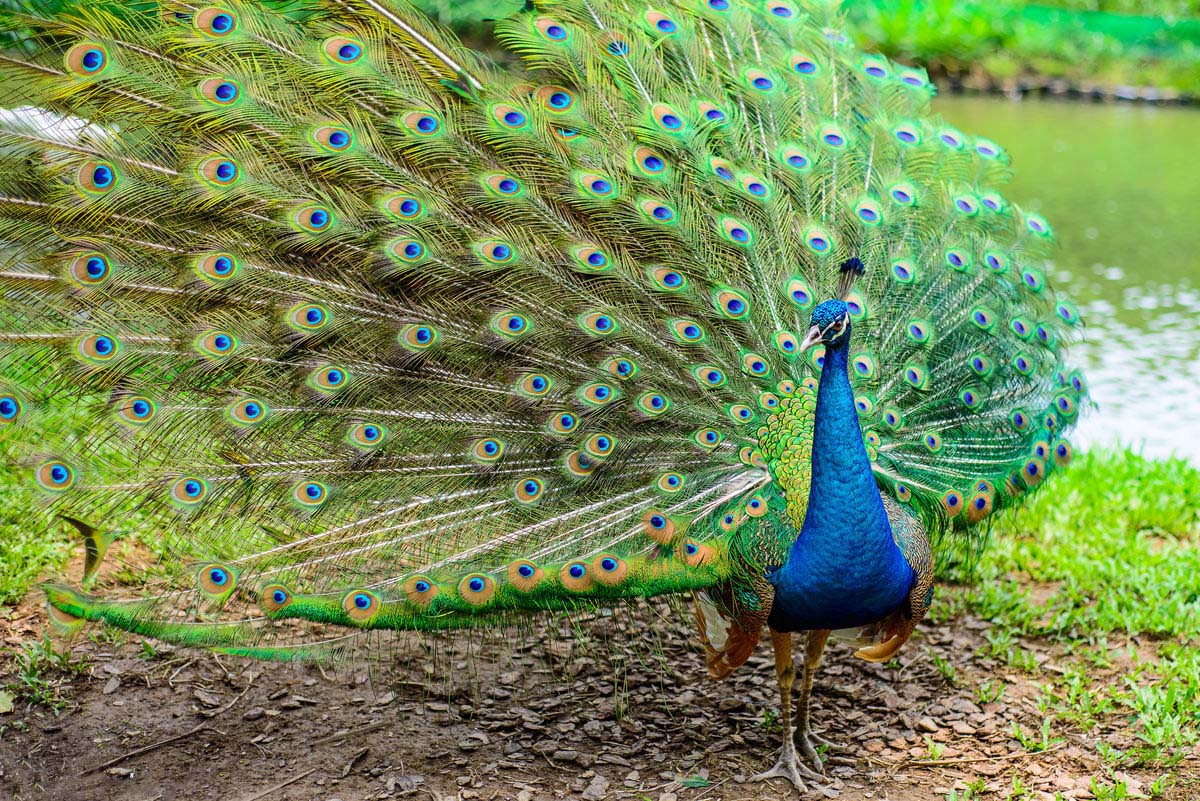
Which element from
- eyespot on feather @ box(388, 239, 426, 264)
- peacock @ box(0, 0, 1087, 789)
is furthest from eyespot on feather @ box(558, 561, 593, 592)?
eyespot on feather @ box(388, 239, 426, 264)

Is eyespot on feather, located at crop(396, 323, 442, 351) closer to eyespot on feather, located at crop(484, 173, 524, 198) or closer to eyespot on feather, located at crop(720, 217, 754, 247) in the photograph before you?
eyespot on feather, located at crop(484, 173, 524, 198)

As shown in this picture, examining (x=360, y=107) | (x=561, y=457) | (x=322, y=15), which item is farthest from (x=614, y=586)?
(x=322, y=15)

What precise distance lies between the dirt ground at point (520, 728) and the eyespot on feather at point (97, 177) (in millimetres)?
1580

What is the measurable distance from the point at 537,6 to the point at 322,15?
74cm

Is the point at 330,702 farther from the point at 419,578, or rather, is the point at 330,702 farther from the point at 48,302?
the point at 48,302

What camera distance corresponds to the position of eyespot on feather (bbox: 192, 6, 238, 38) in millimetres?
3256

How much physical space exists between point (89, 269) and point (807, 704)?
2596 mm

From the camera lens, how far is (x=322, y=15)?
3439mm

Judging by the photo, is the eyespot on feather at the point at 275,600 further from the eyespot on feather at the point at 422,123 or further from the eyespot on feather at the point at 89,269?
the eyespot on feather at the point at 422,123


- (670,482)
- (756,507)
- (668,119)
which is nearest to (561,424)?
(670,482)

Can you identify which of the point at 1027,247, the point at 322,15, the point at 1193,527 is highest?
the point at 322,15

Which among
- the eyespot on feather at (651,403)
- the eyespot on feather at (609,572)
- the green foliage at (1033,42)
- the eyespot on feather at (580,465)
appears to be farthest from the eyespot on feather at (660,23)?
the green foliage at (1033,42)

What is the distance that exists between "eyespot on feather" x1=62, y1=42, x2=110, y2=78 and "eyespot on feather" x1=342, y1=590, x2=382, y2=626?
1.62 metres

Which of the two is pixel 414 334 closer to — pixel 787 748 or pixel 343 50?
pixel 343 50
